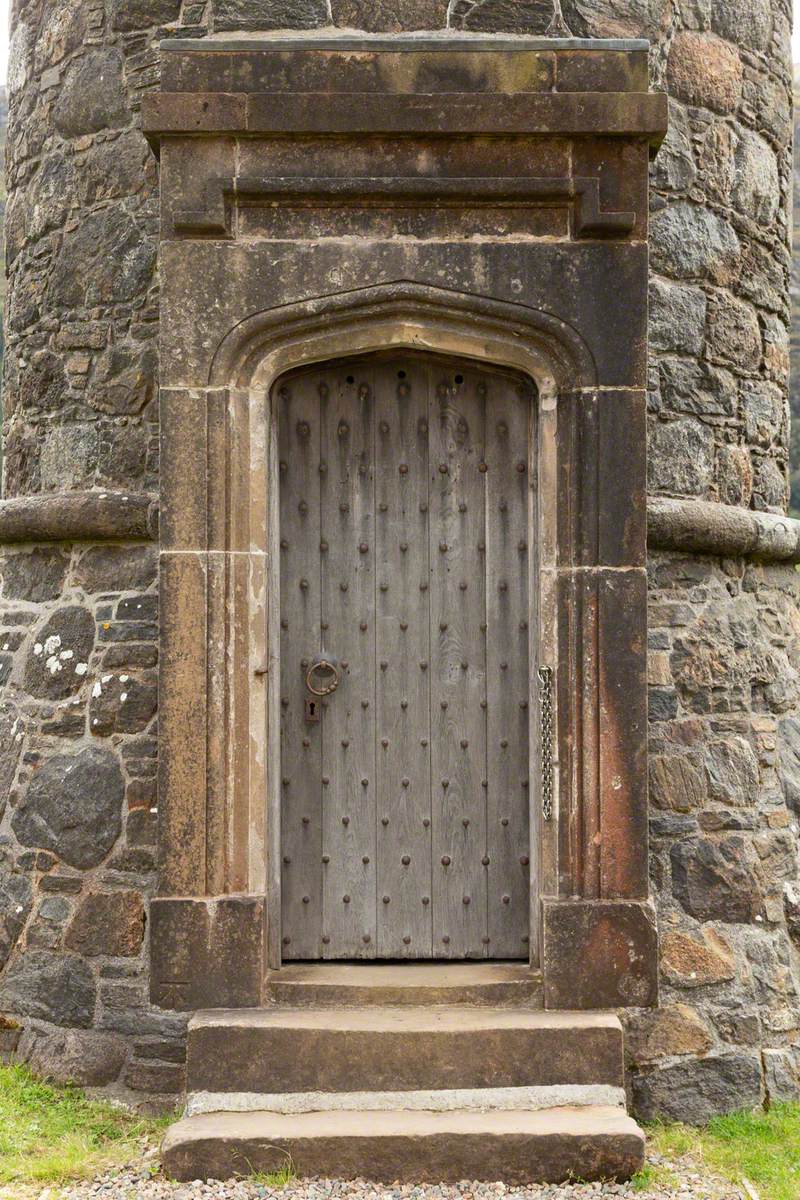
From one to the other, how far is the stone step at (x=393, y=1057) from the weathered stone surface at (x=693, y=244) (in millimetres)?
3133

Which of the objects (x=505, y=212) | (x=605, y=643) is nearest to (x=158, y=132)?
(x=505, y=212)

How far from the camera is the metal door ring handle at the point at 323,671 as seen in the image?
15.1 feet

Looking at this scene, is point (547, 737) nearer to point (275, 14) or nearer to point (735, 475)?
point (735, 475)

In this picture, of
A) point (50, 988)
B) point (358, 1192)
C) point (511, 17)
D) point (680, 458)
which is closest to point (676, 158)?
point (511, 17)

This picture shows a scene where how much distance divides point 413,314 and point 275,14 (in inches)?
53.9

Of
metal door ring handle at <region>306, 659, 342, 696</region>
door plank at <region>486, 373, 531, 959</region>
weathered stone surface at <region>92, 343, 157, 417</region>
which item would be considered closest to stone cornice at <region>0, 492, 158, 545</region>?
weathered stone surface at <region>92, 343, 157, 417</region>

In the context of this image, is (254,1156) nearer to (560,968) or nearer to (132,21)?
(560,968)

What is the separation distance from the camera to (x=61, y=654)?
499 cm

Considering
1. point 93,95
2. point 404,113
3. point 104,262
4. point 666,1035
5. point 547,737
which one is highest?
point 93,95

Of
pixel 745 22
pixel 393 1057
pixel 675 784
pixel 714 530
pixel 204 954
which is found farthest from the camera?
pixel 745 22

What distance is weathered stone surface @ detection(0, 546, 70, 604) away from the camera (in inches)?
201

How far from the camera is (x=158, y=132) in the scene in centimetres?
429

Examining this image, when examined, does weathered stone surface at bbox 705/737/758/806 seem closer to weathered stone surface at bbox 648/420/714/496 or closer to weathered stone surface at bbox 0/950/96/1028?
weathered stone surface at bbox 648/420/714/496

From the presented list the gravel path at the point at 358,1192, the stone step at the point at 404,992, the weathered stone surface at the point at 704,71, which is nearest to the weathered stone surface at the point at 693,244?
the weathered stone surface at the point at 704,71
